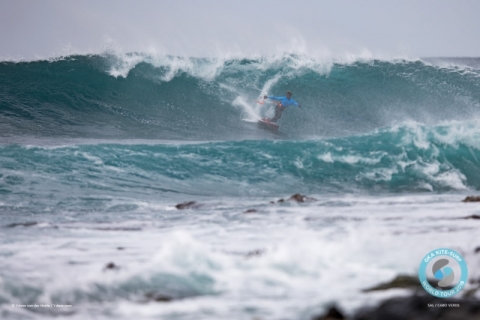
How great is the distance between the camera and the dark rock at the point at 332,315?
4.11 meters

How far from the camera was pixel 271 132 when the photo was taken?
1880 centimetres

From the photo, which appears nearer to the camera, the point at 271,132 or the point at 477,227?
the point at 477,227

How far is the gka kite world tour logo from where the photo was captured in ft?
14.4

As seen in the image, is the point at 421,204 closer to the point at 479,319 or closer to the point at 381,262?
the point at 381,262

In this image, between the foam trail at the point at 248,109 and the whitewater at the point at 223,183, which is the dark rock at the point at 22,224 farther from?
the foam trail at the point at 248,109

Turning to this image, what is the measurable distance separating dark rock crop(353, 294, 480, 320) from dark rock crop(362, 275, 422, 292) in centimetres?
41

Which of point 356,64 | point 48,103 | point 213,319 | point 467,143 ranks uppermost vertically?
point 356,64

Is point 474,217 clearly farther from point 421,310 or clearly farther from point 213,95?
point 213,95

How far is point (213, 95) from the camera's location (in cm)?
2256

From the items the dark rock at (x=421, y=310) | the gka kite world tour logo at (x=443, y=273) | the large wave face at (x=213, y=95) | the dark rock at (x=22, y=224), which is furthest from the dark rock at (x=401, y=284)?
the large wave face at (x=213, y=95)

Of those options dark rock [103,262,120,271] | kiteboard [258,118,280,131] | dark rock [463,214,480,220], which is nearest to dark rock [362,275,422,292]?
dark rock [103,262,120,271]

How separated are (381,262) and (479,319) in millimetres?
1755

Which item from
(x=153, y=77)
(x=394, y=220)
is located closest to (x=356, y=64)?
(x=153, y=77)

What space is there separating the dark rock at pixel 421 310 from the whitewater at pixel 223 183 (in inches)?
8.3
